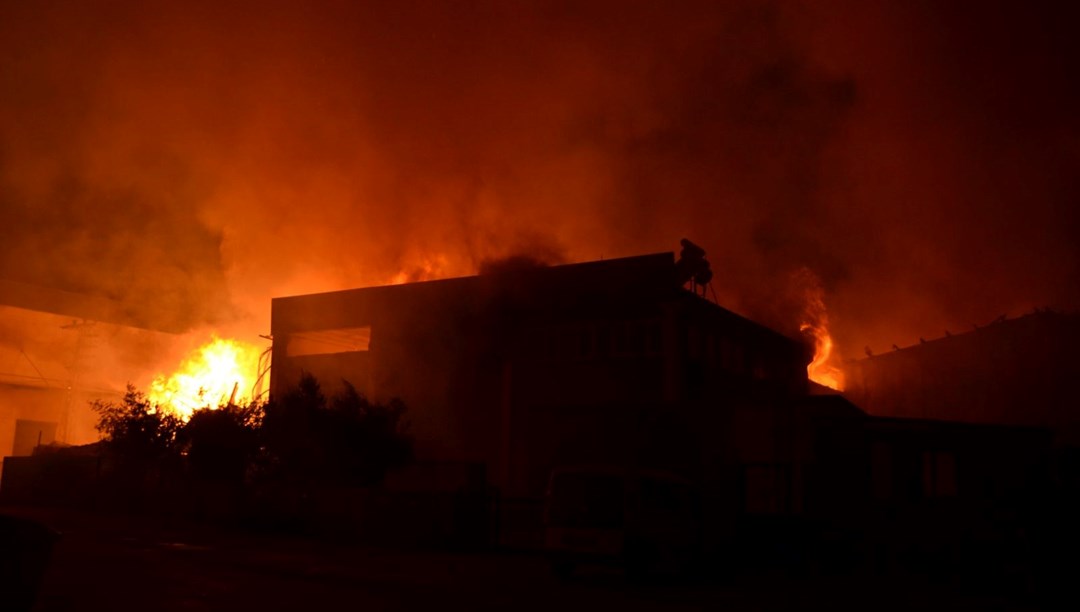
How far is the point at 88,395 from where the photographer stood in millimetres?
45281

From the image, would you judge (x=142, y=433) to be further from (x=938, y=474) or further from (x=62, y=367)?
(x=938, y=474)

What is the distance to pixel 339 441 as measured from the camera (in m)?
21.5

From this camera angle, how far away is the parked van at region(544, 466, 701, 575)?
13297 mm

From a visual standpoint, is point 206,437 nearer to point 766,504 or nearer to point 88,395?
point 766,504

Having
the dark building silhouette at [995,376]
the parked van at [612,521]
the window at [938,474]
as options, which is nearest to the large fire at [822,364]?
the dark building silhouette at [995,376]

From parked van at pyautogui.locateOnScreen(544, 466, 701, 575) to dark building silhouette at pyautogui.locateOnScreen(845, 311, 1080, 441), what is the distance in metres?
34.1

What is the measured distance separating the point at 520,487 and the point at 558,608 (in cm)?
1786

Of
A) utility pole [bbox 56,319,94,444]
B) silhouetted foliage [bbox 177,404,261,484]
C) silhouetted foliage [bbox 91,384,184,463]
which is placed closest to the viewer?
silhouetted foliage [bbox 177,404,261,484]

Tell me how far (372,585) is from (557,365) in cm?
1827

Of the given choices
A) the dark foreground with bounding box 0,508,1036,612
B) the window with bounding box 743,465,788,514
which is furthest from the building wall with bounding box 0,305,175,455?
the window with bounding box 743,465,788,514

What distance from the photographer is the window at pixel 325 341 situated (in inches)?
1490

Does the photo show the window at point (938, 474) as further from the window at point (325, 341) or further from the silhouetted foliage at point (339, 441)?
the window at point (325, 341)

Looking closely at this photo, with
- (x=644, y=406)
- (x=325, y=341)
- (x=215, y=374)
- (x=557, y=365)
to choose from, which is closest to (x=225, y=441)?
(x=557, y=365)

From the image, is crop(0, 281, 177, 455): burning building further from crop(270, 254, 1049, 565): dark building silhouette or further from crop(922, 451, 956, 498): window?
crop(922, 451, 956, 498): window
